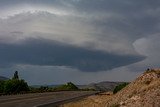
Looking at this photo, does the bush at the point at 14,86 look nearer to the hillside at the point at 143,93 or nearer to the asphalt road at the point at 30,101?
the asphalt road at the point at 30,101

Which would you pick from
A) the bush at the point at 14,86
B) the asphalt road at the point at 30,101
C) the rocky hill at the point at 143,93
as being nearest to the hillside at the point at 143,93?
the rocky hill at the point at 143,93

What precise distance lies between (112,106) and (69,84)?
11652 cm

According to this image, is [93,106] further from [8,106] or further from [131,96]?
[131,96]

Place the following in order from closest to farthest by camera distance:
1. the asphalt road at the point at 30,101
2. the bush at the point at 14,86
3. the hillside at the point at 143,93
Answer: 1. the hillside at the point at 143,93
2. the asphalt road at the point at 30,101
3. the bush at the point at 14,86

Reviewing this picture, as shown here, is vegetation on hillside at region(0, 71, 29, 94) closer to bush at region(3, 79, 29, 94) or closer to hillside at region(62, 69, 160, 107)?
bush at region(3, 79, 29, 94)

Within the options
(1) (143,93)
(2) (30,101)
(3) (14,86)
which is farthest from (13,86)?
(1) (143,93)

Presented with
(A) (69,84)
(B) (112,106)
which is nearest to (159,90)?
(B) (112,106)

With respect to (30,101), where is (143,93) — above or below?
below

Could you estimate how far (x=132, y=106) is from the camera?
30.0 meters

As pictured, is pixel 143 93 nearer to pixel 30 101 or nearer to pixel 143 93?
pixel 143 93

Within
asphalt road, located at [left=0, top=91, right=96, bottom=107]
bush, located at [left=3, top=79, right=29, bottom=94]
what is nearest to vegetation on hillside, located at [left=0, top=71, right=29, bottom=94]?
bush, located at [left=3, top=79, right=29, bottom=94]

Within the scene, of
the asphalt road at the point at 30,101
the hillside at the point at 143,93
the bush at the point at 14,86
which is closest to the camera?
the hillside at the point at 143,93

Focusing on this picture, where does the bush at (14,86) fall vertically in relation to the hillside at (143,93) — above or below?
above

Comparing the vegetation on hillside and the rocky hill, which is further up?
the vegetation on hillside
